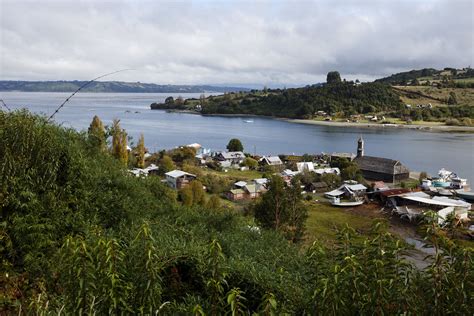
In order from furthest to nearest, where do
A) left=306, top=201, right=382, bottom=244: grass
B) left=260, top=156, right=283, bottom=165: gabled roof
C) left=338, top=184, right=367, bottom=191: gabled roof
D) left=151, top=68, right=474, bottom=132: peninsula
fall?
1. left=151, top=68, right=474, bottom=132: peninsula
2. left=260, top=156, right=283, bottom=165: gabled roof
3. left=338, top=184, right=367, bottom=191: gabled roof
4. left=306, top=201, right=382, bottom=244: grass

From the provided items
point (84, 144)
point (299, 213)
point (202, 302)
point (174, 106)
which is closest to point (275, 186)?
point (299, 213)

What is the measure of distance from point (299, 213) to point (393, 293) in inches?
526

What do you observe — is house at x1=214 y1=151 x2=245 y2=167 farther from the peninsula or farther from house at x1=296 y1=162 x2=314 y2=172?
the peninsula

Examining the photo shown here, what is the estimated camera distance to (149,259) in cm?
300

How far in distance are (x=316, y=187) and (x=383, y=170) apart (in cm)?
774

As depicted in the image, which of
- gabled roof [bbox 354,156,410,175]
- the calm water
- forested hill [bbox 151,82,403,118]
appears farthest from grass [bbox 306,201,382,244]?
forested hill [bbox 151,82,403,118]

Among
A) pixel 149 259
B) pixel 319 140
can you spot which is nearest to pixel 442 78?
pixel 319 140

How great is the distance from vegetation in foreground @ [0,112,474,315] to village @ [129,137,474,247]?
10479mm

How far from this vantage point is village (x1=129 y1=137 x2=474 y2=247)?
978 inches

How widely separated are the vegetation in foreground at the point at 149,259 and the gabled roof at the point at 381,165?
2826cm

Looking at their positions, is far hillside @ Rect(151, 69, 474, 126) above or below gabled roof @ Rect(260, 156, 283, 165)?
above

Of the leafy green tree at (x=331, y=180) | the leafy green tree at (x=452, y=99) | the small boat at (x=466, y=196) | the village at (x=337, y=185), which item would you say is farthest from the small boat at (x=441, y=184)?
the leafy green tree at (x=452, y=99)

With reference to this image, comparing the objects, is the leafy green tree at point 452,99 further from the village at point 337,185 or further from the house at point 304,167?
the house at point 304,167

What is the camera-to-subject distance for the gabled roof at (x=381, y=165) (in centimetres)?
3566
